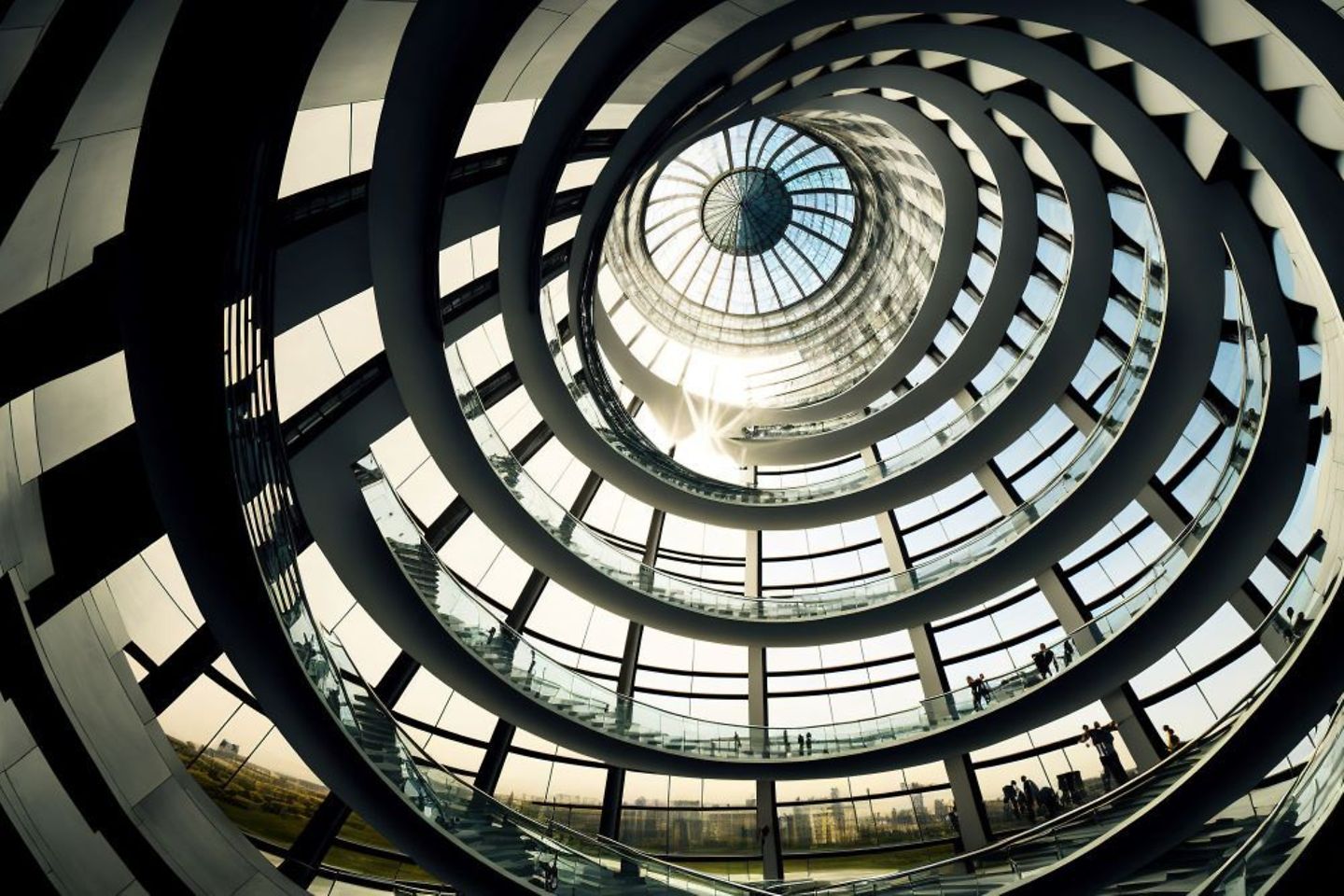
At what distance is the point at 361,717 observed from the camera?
843 cm

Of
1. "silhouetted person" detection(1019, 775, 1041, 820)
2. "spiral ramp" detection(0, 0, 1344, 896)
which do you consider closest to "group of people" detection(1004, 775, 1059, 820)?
"silhouetted person" detection(1019, 775, 1041, 820)

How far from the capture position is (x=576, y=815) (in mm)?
17312

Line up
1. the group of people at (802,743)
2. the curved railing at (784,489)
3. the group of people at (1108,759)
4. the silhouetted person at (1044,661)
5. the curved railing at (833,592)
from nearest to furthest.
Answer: the curved railing at (833,592) < the group of people at (1108,759) < the silhouetted person at (1044,661) < the group of people at (802,743) < the curved railing at (784,489)

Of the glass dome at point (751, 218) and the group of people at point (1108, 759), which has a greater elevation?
the glass dome at point (751, 218)

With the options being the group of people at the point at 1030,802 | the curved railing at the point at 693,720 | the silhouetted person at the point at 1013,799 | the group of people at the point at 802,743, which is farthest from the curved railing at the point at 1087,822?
the silhouetted person at the point at 1013,799

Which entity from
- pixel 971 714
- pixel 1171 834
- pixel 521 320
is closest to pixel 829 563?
pixel 971 714

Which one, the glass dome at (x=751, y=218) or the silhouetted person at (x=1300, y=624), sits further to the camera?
the glass dome at (x=751, y=218)

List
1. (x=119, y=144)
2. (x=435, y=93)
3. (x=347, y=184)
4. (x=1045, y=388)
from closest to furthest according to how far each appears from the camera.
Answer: (x=119, y=144) → (x=435, y=93) → (x=347, y=184) → (x=1045, y=388)

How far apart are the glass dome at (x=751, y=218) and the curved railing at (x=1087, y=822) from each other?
73.0 ft

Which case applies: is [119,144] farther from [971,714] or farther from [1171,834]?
[971,714]

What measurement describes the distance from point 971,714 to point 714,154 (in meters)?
24.5

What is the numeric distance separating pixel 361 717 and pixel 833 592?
11691mm

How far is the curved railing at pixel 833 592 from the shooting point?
11.8 meters

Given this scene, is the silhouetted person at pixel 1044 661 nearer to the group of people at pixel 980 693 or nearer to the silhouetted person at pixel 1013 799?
the group of people at pixel 980 693
